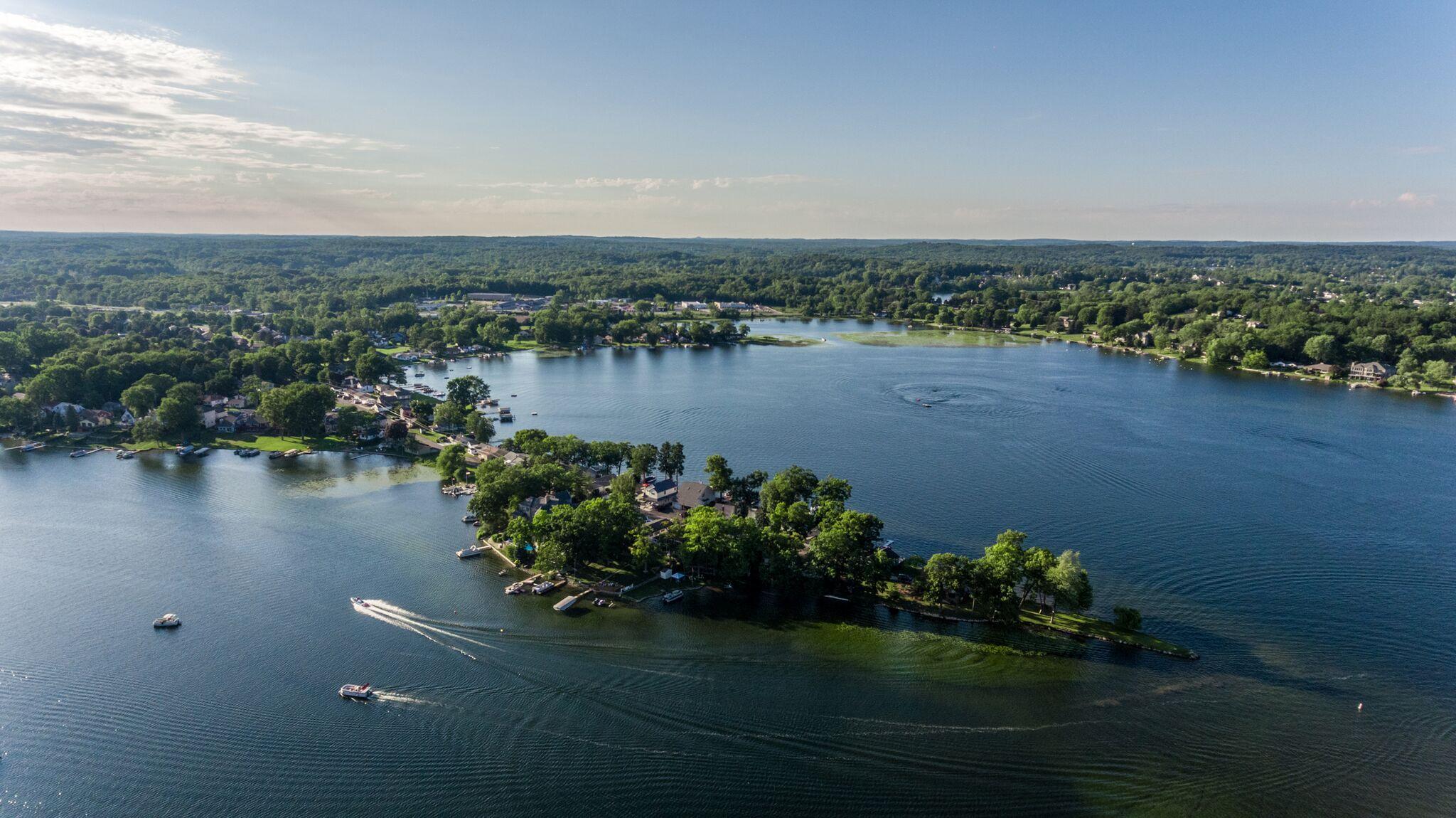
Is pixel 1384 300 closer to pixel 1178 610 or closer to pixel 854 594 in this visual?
pixel 1178 610

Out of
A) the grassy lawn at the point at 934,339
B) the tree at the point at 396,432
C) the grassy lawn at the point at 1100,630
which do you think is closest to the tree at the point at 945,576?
the grassy lawn at the point at 1100,630

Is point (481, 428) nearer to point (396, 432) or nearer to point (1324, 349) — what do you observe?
point (396, 432)

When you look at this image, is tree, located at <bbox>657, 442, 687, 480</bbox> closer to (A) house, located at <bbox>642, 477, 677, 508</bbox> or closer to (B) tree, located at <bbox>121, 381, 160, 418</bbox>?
(A) house, located at <bbox>642, 477, 677, 508</bbox>

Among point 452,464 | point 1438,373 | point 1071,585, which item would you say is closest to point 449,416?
point 452,464

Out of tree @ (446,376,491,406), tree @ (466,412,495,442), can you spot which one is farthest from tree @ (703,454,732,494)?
tree @ (446,376,491,406)

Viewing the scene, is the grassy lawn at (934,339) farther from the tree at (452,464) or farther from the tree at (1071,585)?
the tree at (1071,585)

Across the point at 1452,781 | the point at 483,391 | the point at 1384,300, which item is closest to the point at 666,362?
the point at 483,391
